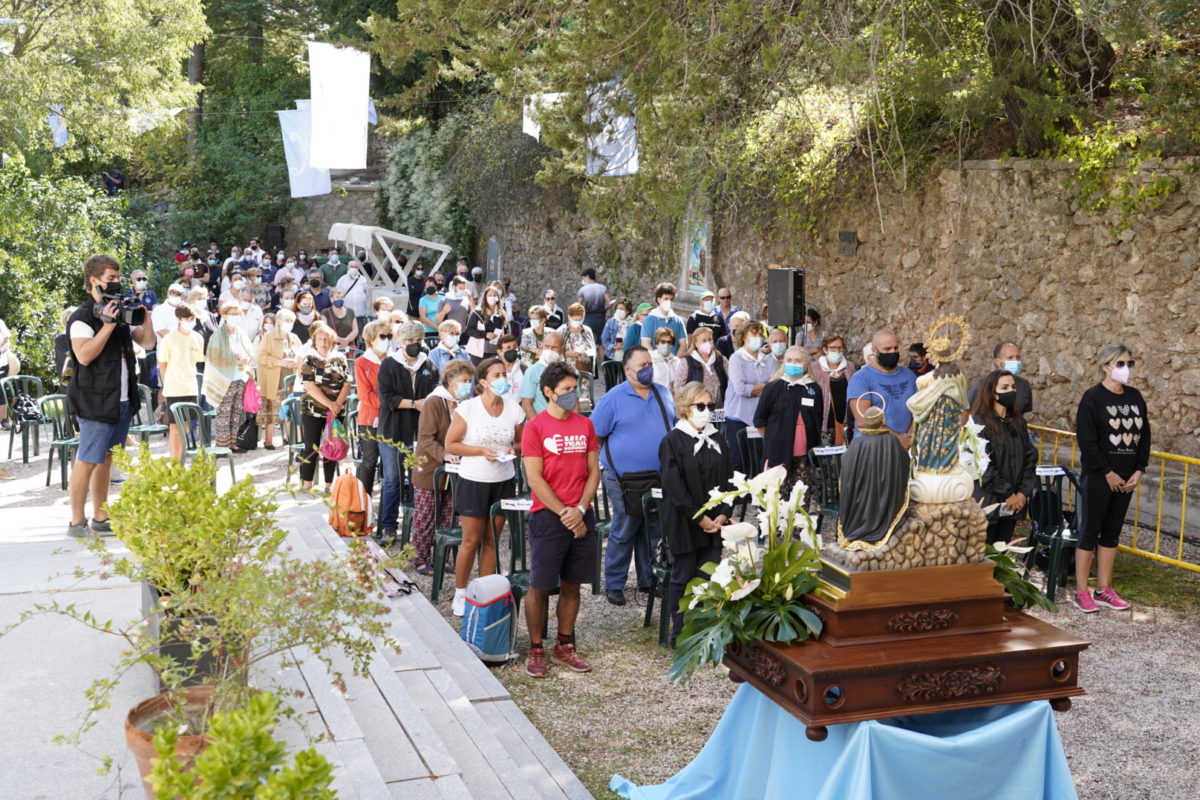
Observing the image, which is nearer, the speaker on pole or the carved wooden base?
the carved wooden base

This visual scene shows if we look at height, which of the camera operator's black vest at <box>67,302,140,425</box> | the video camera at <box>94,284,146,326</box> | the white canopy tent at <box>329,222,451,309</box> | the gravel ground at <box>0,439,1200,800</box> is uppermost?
the white canopy tent at <box>329,222,451,309</box>

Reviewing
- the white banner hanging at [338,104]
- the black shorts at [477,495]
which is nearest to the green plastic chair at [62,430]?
the black shorts at [477,495]

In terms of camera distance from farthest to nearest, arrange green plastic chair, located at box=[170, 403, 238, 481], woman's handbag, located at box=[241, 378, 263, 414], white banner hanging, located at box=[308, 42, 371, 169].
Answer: white banner hanging, located at box=[308, 42, 371, 169], woman's handbag, located at box=[241, 378, 263, 414], green plastic chair, located at box=[170, 403, 238, 481]

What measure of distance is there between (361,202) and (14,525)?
1022 inches

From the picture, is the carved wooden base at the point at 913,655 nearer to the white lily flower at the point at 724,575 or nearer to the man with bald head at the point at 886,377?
the white lily flower at the point at 724,575

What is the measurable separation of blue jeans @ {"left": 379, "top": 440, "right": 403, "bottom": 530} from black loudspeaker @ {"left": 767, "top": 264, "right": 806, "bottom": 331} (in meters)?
3.25

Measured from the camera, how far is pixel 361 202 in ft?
112

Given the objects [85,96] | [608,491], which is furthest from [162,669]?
[85,96]

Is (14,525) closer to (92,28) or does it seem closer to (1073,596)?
(1073,596)

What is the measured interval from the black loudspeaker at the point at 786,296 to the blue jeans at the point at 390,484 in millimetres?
3255

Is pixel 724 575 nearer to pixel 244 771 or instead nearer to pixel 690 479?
Answer: pixel 690 479

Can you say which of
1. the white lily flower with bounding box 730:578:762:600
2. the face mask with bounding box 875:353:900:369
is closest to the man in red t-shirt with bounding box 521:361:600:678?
the white lily flower with bounding box 730:578:762:600

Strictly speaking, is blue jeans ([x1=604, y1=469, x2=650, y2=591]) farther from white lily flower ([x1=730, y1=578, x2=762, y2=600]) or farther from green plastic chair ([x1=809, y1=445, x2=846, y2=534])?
white lily flower ([x1=730, y1=578, x2=762, y2=600])

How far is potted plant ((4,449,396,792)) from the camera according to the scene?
386 cm
